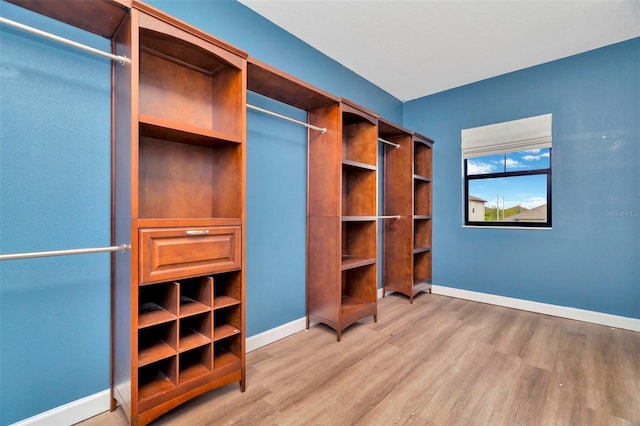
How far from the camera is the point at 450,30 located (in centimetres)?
258

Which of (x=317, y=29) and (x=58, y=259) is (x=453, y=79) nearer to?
(x=317, y=29)

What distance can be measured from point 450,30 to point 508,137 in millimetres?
1536

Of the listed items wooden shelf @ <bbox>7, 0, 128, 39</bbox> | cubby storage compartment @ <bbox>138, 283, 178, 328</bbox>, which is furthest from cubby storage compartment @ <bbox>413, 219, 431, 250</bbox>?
wooden shelf @ <bbox>7, 0, 128, 39</bbox>

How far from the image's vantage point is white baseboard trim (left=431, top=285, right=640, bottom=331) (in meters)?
2.77

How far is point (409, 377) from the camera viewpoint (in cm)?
193

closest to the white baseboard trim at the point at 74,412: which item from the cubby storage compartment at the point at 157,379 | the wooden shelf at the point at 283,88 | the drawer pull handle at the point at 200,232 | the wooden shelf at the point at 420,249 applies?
the cubby storage compartment at the point at 157,379

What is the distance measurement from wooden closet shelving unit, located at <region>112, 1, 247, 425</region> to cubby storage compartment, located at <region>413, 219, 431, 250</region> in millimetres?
2888

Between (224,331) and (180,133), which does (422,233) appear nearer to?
(224,331)

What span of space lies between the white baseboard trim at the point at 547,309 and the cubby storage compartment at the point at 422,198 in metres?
1.06

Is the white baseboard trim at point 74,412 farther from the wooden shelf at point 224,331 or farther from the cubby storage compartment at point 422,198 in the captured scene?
the cubby storage compartment at point 422,198

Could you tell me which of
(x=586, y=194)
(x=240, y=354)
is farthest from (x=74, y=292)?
(x=586, y=194)

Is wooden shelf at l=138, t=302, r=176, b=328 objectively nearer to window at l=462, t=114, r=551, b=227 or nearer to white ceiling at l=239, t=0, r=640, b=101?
white ceiling at l=239, t=0, r=640, b=101

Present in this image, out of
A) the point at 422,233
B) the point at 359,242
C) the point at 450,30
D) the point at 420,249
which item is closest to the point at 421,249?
the point at 420,249

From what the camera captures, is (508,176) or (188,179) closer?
(188,179)
